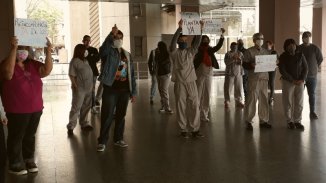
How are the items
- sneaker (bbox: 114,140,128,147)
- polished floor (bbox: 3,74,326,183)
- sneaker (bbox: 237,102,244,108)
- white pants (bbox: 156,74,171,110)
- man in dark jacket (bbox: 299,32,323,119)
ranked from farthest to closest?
sneaker (bbox: 237,102,244,108) → white pants (bbox: 156,74,171,110) → man in dark jacket (bbox: 299,32,323,119) → sneaker (bbox: 114,140,128,147) → polished floor (bbox: 3,74,326,183)

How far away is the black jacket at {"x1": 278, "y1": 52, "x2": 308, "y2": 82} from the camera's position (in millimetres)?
8633

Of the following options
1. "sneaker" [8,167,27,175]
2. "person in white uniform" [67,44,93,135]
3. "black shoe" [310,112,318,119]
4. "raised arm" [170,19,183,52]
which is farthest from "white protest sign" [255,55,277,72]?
"sneaker" [8,167,27,175]

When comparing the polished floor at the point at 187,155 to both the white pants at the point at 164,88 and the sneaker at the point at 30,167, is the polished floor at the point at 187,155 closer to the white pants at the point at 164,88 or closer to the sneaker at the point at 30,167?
the sneaker at the point at 30,167

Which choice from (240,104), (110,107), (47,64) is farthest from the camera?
(240,104)

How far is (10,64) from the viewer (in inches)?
202

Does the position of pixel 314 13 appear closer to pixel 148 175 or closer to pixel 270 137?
pixel 270 137

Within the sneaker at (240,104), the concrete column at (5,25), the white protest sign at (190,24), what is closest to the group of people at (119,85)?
the white protest sign at (190,24)

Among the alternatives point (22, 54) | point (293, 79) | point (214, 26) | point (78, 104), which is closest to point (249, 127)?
point (293, 79)

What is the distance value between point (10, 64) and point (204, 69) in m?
5.44

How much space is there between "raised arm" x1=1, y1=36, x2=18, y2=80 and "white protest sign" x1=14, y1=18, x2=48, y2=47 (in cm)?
22

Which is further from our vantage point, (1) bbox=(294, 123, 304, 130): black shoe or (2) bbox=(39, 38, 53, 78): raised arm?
(1) bbox=(294, 123, 304, 130): black shoe

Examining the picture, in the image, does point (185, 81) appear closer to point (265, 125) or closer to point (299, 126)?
point (265, 125)

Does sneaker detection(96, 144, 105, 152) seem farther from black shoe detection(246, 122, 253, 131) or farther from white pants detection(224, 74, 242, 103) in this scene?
white pants detection(224, 74, 242, 103)

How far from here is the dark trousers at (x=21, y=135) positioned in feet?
18.2
